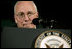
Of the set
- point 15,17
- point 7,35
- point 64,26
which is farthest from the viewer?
point 15,17

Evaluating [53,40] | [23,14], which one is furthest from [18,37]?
[23,14]

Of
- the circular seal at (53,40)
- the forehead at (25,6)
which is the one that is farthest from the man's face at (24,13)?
the circular seal at (53,40)

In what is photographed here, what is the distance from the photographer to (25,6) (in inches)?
54.6

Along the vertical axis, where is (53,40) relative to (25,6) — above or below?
below

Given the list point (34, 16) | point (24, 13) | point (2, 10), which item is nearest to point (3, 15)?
point (2, 10)

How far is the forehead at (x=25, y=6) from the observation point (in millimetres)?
1360

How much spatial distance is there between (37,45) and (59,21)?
1.51 feet

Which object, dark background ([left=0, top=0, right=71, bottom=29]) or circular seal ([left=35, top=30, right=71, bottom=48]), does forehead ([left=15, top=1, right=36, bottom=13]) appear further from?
circular seal ([left=35, top=30, right=71, bottom=48])

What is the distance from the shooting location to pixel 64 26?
124cm

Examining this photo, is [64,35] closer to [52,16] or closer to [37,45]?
[37,45]

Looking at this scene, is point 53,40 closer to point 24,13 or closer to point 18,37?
point 18,37

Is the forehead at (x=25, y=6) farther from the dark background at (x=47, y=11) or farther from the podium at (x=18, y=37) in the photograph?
the podium at (x=18, y=37)

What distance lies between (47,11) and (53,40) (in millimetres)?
500

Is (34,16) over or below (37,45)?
over
